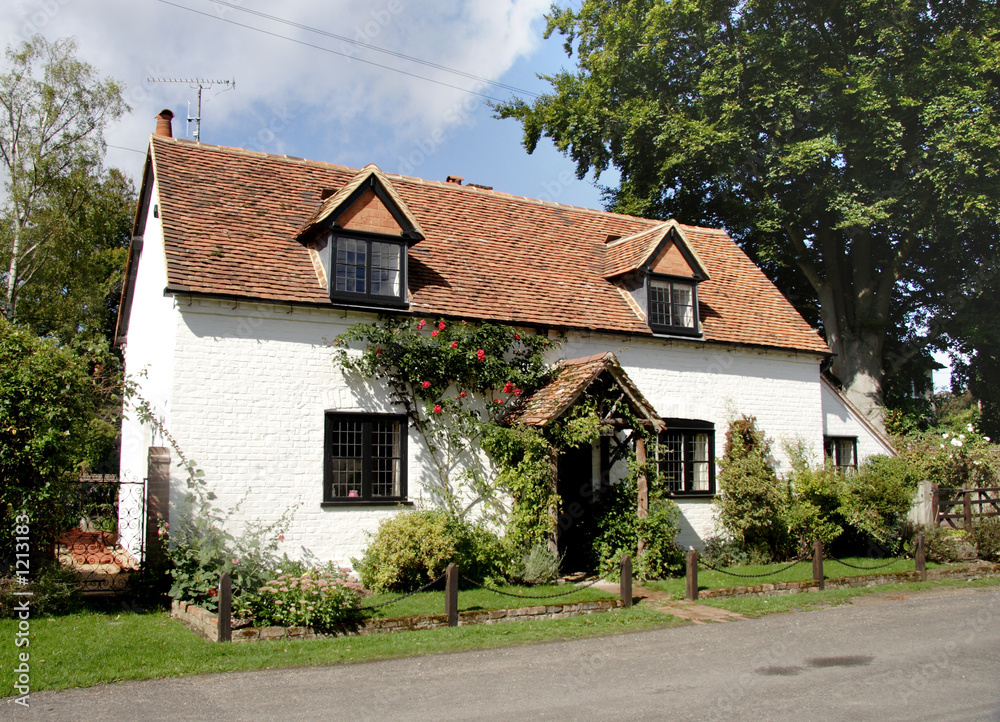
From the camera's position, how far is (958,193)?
24.6 m

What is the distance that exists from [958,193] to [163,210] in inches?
925

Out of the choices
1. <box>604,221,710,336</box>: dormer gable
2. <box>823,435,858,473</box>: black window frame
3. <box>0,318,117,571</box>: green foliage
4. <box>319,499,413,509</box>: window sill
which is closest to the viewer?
<box>0,318,117,571</box>: green foliage

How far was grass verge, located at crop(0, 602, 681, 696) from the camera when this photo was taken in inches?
327

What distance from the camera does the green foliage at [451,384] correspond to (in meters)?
14.0

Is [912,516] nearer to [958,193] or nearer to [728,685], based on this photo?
[958,193]

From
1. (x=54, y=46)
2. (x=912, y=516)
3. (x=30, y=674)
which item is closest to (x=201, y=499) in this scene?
(x=30, y=674)

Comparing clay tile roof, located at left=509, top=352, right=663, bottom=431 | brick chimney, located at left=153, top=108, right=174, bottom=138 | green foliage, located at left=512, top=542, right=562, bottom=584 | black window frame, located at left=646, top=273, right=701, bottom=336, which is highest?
brick chimney, located at left=153, top=108, right=174, bottom=138

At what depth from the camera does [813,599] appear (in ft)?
44.9

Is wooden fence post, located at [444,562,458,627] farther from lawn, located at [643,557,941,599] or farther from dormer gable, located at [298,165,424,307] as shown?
dormer gable, located at [298,165,424,307]

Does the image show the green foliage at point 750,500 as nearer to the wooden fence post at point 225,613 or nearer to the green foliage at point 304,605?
the green foliage at point 304,605

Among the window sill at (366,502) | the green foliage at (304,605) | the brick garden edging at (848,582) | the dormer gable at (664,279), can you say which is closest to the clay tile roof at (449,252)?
the dormer gable at (664,279)

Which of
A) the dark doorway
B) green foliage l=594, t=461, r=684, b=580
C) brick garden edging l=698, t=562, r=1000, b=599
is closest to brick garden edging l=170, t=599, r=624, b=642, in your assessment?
green foliage l=594, t=461, r=684, b=580

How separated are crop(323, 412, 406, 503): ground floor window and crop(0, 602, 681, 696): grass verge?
11.8ft

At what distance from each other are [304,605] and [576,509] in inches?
273
